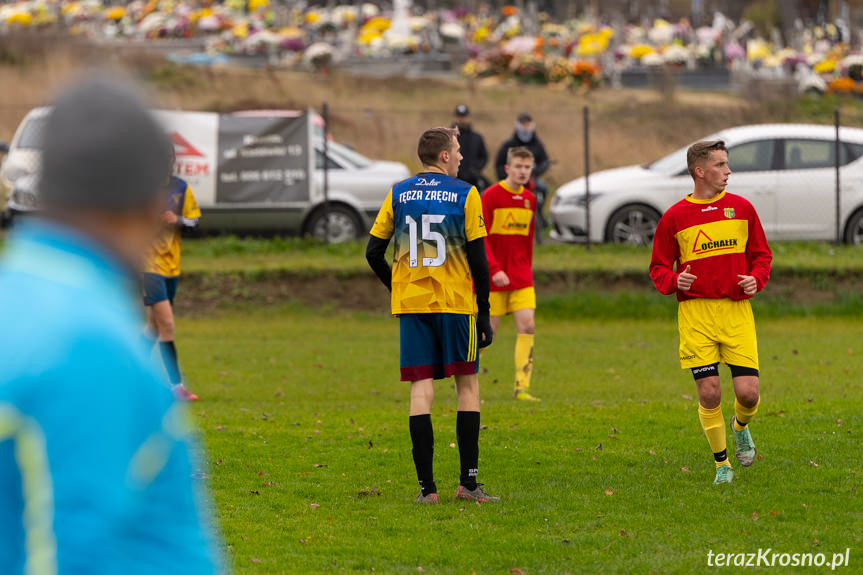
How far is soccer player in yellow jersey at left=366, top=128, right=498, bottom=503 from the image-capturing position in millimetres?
7086

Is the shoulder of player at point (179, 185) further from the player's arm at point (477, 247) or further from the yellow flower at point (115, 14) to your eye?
the yellow flower at point (115, 14)

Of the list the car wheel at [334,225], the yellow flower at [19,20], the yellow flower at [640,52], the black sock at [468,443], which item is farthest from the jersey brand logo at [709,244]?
the yellow flower at [19,20]

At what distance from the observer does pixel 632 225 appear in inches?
761

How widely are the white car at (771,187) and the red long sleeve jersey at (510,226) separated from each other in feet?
26.0

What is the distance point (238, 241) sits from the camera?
66.2ft

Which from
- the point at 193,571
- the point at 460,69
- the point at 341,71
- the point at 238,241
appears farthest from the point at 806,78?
the point at 193,571

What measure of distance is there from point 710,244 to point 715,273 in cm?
18

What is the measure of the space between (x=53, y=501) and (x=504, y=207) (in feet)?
30.8

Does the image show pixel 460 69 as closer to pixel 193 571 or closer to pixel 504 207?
pixel 504 207

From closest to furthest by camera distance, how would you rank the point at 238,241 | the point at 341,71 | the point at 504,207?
the point at 504,207 < the point at 238,241 < the point at 341,71

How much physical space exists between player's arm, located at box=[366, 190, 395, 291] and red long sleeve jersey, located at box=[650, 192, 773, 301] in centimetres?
162

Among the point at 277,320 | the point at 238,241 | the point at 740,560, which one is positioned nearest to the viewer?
the point at 740,560

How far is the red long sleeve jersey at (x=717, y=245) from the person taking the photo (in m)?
7.36

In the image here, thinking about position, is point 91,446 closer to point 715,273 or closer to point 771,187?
point 715,273
